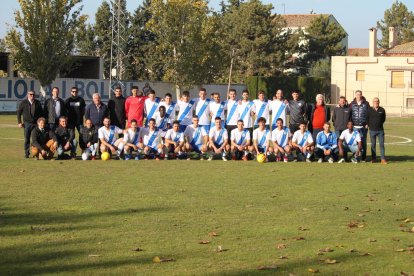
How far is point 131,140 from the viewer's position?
70.5ft

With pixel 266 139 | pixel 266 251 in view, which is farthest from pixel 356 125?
pixel 266 251

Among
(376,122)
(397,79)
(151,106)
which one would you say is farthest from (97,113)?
(397,79)

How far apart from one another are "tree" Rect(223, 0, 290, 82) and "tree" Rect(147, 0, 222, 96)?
72.0 feet

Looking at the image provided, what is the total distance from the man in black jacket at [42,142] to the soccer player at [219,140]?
13.1 ft

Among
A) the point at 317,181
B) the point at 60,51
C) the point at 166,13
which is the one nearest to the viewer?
the point at 317,181

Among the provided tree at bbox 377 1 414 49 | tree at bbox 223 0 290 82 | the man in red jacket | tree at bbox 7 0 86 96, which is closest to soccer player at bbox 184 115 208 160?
the man in red jacket

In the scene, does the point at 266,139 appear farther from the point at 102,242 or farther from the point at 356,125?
the point at 102,242

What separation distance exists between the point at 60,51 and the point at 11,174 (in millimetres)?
41171

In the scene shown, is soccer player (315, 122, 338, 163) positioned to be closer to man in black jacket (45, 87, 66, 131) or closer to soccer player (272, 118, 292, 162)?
soccer player (272, 118, 292, 162)

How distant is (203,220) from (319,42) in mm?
91419

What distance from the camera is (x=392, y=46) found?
98.1 metres

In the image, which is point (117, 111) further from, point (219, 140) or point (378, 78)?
point (378, 78)

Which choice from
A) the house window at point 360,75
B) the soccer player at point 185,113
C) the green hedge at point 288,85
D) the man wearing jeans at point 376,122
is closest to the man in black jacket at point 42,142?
the soccer player at point 185,113

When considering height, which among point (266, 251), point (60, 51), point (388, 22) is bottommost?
point (266, 251)
